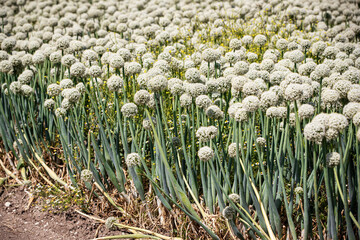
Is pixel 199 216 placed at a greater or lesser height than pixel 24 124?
lesser

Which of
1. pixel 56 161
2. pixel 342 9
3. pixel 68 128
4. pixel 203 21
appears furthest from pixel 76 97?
pixel 342 9

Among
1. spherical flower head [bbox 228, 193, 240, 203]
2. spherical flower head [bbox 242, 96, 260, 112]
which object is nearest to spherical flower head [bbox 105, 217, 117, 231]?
spherical flower head [bbox 228, 193, 240, 203]

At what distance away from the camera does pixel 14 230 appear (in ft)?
11.1

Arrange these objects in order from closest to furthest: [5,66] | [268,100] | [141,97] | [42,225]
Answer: [268,100] < [141,97] < [42,225] < [5,66]

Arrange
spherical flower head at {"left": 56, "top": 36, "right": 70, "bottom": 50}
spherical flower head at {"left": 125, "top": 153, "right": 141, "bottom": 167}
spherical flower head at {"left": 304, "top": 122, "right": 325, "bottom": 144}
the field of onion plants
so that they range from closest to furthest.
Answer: spherical flower head at {"left": 304, "top": 122, "right": 325, "bottom": 144} < the field of onion plants < spherical flower head at {"left": 125, "top": 153, "right": 141, "bottom": 167} < spherical flower head at {"left": 56, "top": 36, "right": 70, "bottom": 50}

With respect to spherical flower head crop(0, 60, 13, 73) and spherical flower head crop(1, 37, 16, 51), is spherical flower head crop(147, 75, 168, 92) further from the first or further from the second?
spherical flower head crop(1, 37, 16, 51)

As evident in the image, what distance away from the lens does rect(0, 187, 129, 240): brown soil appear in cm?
327

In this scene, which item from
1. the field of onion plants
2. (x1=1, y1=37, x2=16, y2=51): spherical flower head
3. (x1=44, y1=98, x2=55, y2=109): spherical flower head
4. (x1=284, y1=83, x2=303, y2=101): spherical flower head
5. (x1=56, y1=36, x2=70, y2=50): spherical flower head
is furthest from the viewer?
(x1=1, y1=37, x2=16, y2=51): spherical flower head

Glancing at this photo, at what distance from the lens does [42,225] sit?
11.3 ft

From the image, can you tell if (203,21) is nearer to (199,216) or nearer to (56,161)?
(56,161)

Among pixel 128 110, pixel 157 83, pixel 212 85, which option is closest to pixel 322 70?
pixel 212 85

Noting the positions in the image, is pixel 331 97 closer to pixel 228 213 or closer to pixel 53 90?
pixel 228 213

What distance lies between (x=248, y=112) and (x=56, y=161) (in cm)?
275

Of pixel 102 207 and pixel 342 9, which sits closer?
pixel 102 207
